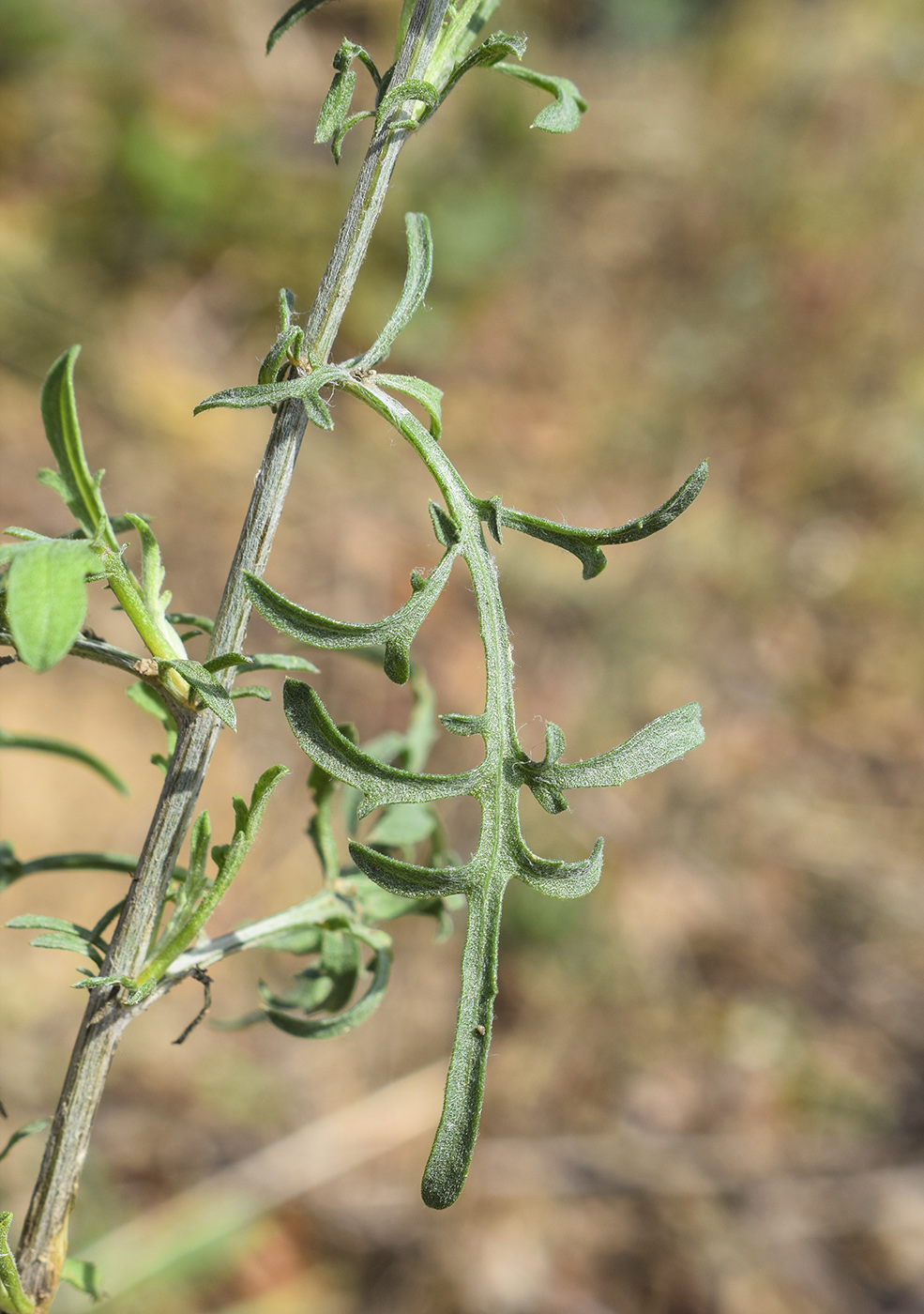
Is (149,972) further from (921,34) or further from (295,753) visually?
(921,34)

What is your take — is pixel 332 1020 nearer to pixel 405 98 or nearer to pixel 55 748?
pixel 55 748

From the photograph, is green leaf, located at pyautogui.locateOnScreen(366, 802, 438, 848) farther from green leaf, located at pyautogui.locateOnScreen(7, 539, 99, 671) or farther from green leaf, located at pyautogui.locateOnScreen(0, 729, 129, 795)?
green leaf, located at pyautogui.locateOnScreen(7, 539, 99, 671)

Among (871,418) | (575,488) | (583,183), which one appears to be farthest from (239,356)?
(871,418)

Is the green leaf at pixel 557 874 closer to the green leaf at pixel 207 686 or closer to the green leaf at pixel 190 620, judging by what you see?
the green leaf at pixel 207 686

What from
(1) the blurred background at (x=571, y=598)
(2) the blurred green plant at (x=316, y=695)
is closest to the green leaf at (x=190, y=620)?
(2) the blurred green plant at (x=316, y=695)

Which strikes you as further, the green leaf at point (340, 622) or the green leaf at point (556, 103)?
the green leaf at point (556, 103)

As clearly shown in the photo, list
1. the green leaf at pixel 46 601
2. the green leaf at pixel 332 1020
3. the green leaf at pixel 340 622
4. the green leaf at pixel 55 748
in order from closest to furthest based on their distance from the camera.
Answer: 1. the green leaf at pixel 46 601
2. the green leaf at pixel 340 622
3. the green leaf at pixel 332 1020
4. the green leaf at pixel 55 748

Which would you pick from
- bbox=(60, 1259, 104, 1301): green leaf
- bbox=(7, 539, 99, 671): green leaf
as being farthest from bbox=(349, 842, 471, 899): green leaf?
bbox=(60, 1259, 104, 1301): green leaf
